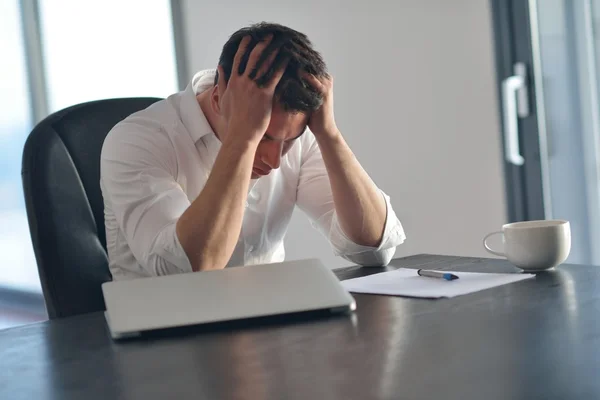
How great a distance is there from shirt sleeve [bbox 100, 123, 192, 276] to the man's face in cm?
16

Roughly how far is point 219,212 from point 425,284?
39 centimetres

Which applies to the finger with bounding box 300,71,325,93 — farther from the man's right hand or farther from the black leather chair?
the black leather chair

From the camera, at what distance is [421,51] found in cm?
299

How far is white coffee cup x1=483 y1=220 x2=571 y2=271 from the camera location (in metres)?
1.19

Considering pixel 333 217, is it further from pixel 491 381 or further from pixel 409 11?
pixel 409 11

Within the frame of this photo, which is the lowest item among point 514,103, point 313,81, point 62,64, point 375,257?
point 375,257

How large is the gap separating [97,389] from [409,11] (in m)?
2.47

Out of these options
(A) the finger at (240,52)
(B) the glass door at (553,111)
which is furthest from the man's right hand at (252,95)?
(B) the glass door at (553,111)

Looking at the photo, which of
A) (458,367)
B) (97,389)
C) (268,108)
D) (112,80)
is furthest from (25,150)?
(112,80)

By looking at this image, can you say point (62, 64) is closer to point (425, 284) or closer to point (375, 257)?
point (375, 257)

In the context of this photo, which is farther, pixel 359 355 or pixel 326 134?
pixel 326 134

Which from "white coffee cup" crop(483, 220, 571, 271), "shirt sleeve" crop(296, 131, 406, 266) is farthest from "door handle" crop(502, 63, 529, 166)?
"white coffee cup" crop(483, 220, 571, 271)

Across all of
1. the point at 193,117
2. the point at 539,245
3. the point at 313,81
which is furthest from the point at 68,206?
the point at 539,245

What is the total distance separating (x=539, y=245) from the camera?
1.19 m
